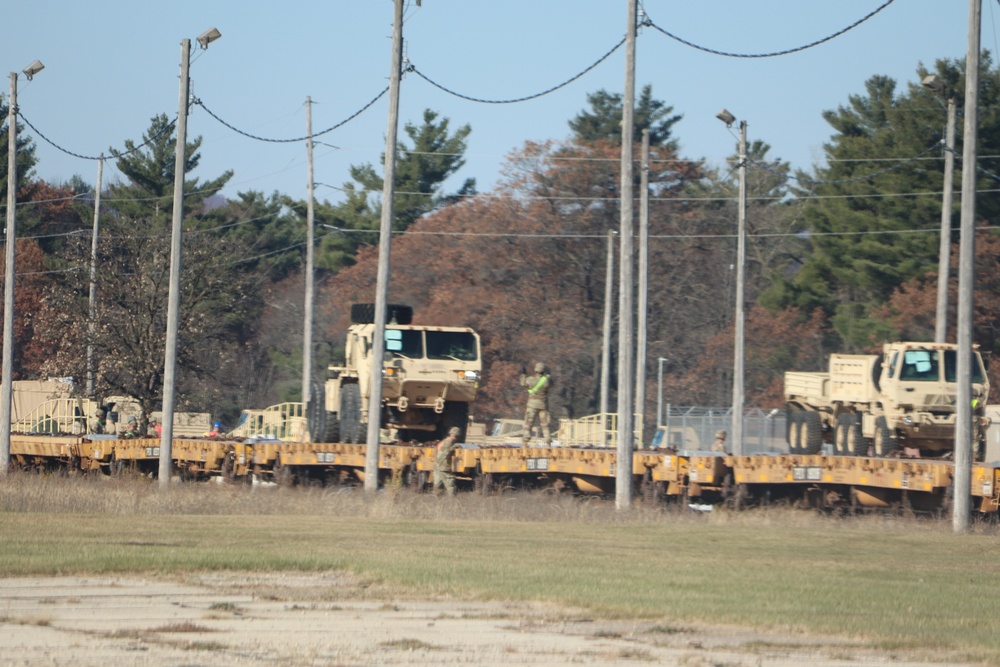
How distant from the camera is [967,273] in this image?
22.6 m

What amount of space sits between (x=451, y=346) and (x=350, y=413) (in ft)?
10.0

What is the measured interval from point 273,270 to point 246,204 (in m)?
4.00

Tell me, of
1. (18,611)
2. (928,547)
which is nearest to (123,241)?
(928,547)

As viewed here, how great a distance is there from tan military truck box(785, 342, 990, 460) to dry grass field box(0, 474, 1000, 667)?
371 cm

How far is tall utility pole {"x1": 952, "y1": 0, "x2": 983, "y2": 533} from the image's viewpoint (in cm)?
2175

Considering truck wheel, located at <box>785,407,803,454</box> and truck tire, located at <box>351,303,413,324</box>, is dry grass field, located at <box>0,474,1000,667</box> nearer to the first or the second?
truck tire, located at <box>351,303,413,324</box>

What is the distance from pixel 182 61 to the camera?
31094 mm

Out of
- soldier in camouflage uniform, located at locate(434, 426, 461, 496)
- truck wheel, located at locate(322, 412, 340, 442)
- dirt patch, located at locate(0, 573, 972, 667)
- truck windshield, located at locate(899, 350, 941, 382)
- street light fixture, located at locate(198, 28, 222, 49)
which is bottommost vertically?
dirt patch, located at locate(0, 573, 972, 667)

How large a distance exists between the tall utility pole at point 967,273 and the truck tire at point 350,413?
43.9ft

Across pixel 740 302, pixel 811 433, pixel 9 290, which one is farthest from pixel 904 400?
pixel 9 290

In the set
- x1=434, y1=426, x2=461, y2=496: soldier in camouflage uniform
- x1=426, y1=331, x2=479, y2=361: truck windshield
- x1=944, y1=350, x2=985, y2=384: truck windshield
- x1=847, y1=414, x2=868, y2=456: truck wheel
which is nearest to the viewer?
Answer: x1=434, y1=426, x2=461, y2=496: soldier in camouflage uniform

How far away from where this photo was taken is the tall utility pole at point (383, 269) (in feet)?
88.7

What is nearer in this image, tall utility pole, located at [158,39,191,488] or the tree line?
tall utility pole, located at [158,39,191,488]

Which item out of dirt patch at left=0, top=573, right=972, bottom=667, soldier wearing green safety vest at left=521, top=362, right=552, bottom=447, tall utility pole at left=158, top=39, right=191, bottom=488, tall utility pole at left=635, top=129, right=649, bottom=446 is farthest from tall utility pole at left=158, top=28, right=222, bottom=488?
dirt patch at left=0, top=573, right=972, bottom=667
